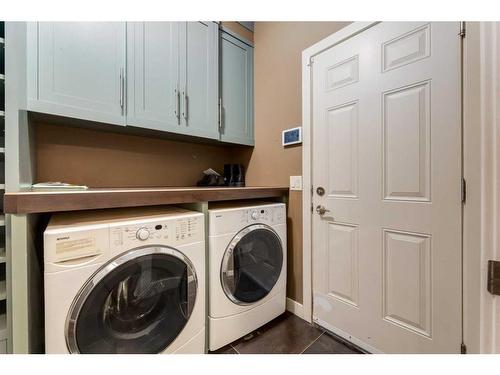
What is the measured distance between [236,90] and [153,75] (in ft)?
2.28

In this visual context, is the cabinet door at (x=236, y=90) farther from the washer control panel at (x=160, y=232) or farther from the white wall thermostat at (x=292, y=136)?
the washer control panel at (x=160, y=232)

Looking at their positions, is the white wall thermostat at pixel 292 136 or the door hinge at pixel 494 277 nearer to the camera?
the door hinge at pixel 494 277

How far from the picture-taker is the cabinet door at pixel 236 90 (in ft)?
5.74

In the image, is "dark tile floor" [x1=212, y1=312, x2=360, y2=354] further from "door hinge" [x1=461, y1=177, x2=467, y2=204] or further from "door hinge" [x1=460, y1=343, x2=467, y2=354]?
"door hinge" [x1=461, y1=177, x2=467, y2=204]

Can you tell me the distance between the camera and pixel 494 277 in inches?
32.3

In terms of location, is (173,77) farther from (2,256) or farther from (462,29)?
(462,29)

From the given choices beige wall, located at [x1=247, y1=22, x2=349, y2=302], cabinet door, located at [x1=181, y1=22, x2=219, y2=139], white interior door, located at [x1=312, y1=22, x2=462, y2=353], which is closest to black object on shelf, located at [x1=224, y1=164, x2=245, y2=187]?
beige wall, located at [x1=247, y1=22, x2=349, y2=302]

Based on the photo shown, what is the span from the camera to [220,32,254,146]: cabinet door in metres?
1.75

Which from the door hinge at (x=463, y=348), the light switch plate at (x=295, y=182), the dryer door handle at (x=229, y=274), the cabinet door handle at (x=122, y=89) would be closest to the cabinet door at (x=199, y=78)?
the cabinet door handle at (x=122, y=89)

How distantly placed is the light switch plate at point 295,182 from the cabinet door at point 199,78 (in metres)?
0.70

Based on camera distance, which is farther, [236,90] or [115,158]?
[236,90]

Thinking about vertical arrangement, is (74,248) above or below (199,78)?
below

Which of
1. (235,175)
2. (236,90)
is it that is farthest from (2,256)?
(236,90)

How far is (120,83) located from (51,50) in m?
0.31
